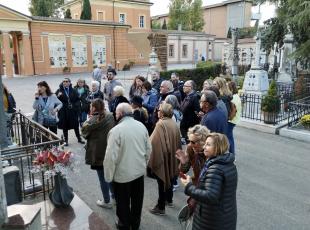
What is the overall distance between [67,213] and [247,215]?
8.91 ft

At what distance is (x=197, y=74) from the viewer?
20375mm

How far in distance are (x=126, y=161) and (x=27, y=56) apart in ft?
90.5

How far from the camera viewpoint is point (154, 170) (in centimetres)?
446

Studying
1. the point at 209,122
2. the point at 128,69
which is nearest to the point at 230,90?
the point at 209,122

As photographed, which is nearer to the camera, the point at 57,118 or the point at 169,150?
the point at 169,150

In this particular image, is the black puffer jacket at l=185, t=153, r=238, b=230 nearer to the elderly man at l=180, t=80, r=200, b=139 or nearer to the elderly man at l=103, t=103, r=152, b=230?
the elderly man at l=103, t=103, r=152, b=230

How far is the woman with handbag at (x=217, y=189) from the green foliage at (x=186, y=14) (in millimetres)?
52329

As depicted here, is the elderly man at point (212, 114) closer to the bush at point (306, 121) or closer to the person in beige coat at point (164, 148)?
the person in beige coat at point (164, 148)

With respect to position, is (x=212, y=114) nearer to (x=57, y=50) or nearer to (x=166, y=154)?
(x=166, y=154)

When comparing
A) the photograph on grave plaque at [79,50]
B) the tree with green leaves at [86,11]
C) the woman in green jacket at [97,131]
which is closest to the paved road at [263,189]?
the woman in green jacket at [97,131]

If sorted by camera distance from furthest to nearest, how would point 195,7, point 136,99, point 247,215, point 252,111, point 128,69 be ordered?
point 195,7, point 128,69, point 252,111, point 136,99, point 247,215

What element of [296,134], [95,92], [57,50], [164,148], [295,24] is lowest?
[296,134]

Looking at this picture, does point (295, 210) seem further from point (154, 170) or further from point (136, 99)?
point (136, 99)

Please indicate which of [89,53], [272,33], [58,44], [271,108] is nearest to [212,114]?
[271,108]
